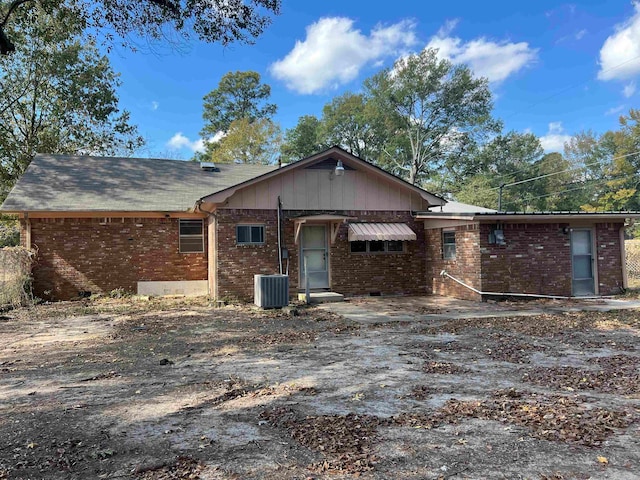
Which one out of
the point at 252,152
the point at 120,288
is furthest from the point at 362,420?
the point at 252,152

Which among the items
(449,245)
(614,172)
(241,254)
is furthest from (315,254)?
(614,172)

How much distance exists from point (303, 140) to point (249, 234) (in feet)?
93.7

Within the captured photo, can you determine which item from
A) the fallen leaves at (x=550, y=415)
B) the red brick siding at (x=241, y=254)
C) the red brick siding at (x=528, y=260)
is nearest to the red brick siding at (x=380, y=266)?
the red brick siding at (x=241, y=254)

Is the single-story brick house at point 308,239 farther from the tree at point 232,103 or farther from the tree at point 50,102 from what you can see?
the tree at point 232,103

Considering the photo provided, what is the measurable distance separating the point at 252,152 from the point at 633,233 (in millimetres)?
34228

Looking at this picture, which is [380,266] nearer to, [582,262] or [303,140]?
[582,262]

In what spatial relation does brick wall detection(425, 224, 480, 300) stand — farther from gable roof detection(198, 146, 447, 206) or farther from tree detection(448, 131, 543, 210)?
tree detection(448, 131, 543, 210)

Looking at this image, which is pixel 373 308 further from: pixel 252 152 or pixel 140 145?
pixel 252 152

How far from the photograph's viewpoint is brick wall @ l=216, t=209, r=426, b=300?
13.0 metres

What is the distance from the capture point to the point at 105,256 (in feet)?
46.7

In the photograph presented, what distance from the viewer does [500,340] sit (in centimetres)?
733

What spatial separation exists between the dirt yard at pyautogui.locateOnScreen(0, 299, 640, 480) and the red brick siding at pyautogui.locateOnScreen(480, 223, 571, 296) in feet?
12.5

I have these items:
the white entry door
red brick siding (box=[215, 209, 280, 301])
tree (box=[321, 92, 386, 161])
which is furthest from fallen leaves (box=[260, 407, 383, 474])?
tree (box=[321, 92, 386, 161])

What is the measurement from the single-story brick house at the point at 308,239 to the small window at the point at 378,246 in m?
0.04
